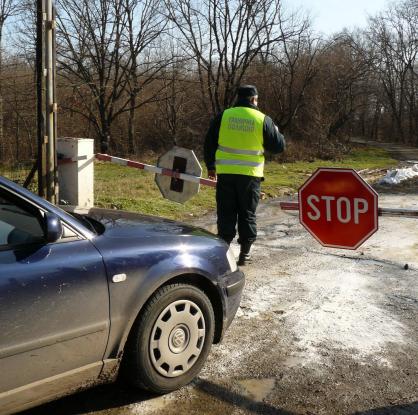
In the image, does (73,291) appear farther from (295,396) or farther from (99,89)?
(99,89)

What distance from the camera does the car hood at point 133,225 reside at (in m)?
3.22

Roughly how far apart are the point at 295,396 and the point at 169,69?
1044 inches

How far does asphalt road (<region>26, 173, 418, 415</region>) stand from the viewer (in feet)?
10.3

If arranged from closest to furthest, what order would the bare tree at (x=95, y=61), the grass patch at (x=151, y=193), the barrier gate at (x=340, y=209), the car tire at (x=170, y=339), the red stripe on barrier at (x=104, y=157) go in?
the car tire at (x=170, y=339) < the barrier gate at (x=340, y=209) < the red stripe on barrier at (x=104, y=157) < the grass patch at (x=151, y=193) < the bare tree at (x=95, y=61)

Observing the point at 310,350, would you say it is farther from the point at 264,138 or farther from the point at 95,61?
the point at 95,61

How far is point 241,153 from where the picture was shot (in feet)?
19.0

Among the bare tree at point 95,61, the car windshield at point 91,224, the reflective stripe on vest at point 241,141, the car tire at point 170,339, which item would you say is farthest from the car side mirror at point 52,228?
the bare tree at point 95,61

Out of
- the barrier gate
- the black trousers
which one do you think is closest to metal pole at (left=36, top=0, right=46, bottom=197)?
the black trousers

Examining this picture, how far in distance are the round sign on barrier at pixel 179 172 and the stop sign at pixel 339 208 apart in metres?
2.78

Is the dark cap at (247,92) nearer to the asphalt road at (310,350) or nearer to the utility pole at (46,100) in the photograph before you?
the asphalt road at (310,350)

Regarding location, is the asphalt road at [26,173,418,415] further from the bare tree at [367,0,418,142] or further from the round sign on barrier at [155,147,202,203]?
the bare tree at [367,0,418,142]

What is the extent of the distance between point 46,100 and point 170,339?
5.07 m

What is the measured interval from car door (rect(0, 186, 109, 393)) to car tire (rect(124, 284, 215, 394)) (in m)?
0.26

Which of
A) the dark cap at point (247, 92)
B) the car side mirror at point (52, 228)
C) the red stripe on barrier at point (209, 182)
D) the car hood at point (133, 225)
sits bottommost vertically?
the car hood at point (133, 225)
